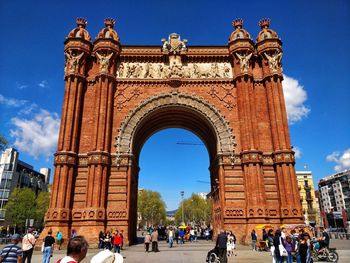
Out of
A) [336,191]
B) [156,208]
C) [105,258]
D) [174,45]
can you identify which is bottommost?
[105,258]

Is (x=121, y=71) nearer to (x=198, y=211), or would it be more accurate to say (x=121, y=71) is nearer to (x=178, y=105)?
(x=178, y=105)

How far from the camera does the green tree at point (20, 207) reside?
52.1 m

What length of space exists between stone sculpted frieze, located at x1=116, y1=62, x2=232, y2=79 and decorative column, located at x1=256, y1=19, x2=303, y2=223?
363 centimetres

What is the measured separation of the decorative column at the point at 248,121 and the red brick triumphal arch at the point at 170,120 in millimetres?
82

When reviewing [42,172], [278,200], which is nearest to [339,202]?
[278,200]

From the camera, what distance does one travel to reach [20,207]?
5200cm

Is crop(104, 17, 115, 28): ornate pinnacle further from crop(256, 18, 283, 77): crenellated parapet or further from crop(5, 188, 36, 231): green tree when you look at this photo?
crop(5, 188, 36, 231): green tree

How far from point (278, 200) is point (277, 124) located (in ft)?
20.9

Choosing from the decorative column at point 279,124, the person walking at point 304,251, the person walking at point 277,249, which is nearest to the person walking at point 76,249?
the person walking at point 304,251

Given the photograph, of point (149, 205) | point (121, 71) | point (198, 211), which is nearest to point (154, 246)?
point (121, 71)

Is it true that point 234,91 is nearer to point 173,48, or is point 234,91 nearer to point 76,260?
point 173,48

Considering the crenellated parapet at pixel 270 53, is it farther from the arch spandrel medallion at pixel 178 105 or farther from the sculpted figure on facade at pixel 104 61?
the sculpted figure on facade at pixel 104 61

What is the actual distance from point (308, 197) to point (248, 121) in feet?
221

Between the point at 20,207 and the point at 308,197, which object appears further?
the point at 308,197
